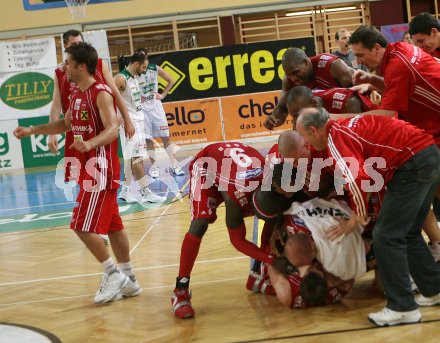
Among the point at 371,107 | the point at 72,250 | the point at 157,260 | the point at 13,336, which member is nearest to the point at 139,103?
the point at 72,250

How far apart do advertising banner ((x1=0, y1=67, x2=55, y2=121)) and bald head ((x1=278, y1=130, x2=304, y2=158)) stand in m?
11.6

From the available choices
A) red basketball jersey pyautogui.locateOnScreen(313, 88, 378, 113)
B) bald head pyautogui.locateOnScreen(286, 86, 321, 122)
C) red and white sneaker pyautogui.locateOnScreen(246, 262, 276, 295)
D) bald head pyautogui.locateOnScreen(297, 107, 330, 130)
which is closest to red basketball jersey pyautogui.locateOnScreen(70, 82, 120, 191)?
red and white sneaker pyautogui.locateOnScreen(246, 262, 276, 295)

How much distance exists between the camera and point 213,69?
1503 centimetres

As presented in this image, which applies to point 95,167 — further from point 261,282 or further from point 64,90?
point 64,90

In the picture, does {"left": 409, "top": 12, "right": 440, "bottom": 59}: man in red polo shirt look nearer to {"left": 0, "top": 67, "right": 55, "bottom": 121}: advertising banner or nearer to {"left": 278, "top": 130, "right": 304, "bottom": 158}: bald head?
{"left": 278, "top": 130, "right": 304, "bottom": 158}: bald head

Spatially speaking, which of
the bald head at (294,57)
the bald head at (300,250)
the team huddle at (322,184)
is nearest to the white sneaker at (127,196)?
the team huddle at (322,184)

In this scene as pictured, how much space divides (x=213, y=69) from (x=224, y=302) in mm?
10820

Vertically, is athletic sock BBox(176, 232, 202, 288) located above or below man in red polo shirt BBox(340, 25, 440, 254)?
below

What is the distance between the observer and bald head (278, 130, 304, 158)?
14.0 ft

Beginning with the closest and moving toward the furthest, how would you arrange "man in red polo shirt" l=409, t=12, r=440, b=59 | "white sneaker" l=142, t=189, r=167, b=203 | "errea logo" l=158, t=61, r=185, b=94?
1. "man in red polo shirt" l=409, t=12, r=440, b=59
2. "white sneaker" l=142, t=189, r=167, b=203
3. "errea logo" l=158, t=61, r=185, b=94

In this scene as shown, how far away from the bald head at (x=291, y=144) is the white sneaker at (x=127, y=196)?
212 inches

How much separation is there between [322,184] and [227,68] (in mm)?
10757

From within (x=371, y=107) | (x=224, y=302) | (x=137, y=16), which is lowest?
(x=224, y=302)

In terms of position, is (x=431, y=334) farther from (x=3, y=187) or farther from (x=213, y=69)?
(x=213, y=69)
